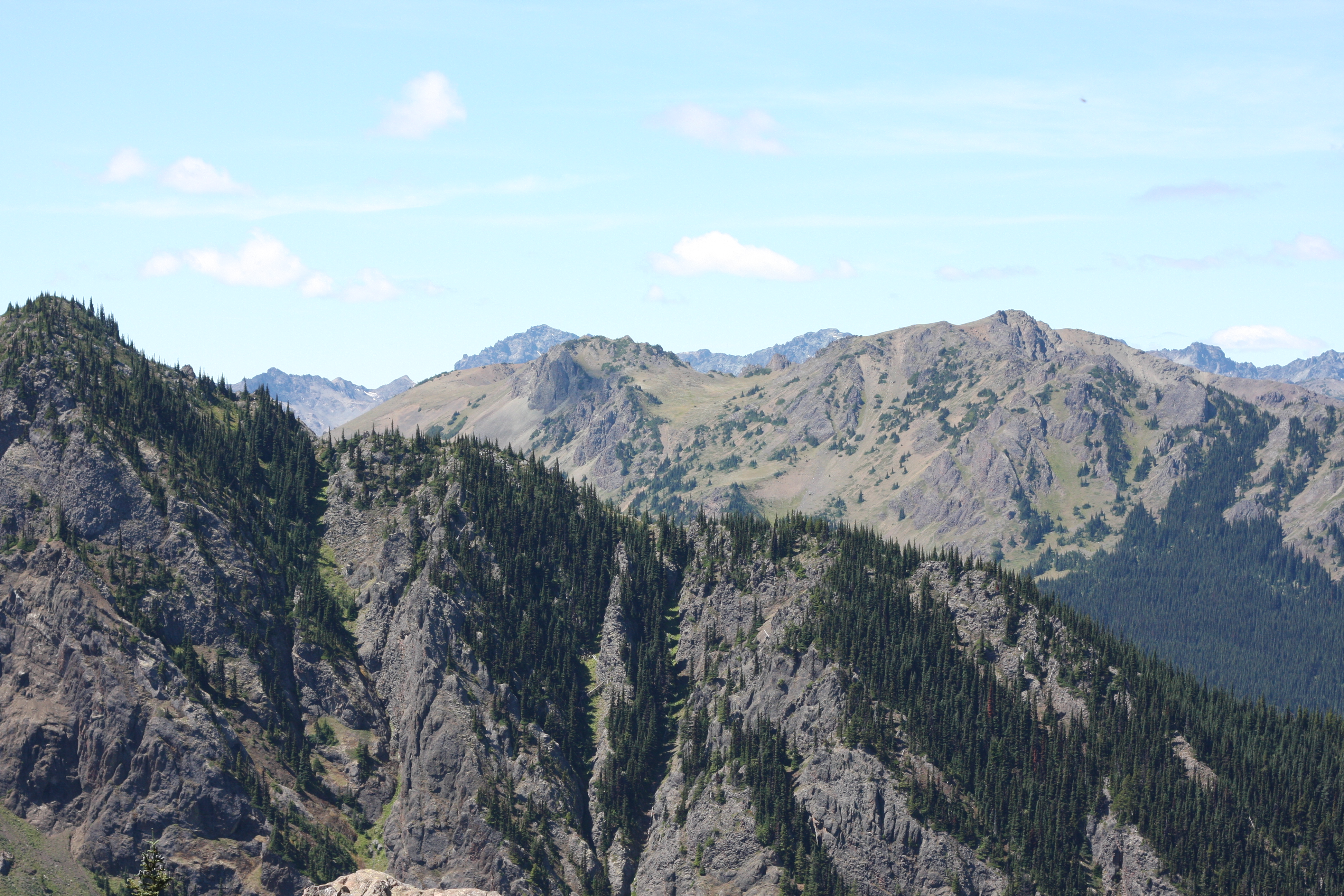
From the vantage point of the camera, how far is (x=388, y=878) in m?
117

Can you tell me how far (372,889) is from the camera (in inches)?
4500

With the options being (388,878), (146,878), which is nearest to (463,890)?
(388,878)

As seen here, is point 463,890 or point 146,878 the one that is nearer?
point 146,878

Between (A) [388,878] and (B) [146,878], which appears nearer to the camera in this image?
(B) [146,878]

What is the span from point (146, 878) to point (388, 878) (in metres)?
20.5

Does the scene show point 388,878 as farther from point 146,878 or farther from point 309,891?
point 146,878

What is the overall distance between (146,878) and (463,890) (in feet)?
88.8

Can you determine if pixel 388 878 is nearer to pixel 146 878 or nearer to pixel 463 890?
pixel 463 890

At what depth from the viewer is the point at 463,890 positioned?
118 metres

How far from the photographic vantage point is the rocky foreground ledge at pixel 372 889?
11381cm

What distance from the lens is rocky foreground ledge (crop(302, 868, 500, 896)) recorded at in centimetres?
11381

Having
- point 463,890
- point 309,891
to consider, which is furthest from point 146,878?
point 463,890

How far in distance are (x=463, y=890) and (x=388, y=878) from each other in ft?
22.4

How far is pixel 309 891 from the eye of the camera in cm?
11325
